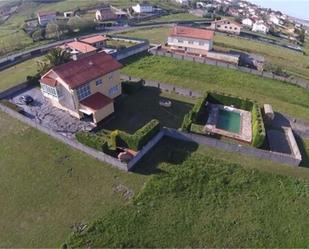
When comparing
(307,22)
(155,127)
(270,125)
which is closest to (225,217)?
(155,127)

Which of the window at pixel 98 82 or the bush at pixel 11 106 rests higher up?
the window at pixel 98 82

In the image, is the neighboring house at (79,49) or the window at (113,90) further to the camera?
the neighboring house at (79,49)

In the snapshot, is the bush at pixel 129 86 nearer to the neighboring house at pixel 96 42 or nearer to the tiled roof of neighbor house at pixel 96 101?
the tiled roof of neighbor house at pixel 96 101

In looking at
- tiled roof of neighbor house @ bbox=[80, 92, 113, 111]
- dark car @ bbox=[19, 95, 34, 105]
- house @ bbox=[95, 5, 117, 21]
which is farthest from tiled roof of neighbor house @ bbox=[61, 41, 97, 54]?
house @ bbox=[95, 5, 117, 21]

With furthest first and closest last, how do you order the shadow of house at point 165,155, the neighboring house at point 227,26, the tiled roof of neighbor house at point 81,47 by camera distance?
the neighboring house at point 227,26 < the tiled roof of neighbor house at point 81,47 < the shadow of house at point 165,155

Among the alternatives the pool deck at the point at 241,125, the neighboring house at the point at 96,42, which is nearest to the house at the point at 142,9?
the neighboring house at the point at 96,42

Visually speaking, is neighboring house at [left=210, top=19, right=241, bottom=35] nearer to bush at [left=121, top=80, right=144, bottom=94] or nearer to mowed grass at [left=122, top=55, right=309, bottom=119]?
mowed grass at [left=122, top=55, right=309, bottom=119]
